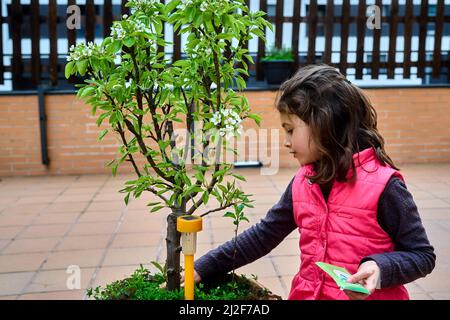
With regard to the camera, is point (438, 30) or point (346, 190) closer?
point (346, 190)

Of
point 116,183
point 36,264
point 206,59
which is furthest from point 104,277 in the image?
point 116,183

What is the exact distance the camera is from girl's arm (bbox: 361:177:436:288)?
1.28 m

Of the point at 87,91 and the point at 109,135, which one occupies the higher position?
the point at 87,91

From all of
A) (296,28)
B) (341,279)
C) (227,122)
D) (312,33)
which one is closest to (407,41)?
(312,33)

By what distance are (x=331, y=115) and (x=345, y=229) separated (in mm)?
313

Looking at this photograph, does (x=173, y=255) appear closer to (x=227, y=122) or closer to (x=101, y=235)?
(x=227, y=122)

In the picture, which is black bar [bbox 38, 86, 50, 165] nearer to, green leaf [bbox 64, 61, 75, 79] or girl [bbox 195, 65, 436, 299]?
green leaf [bbox 64, 61, 75, 79]

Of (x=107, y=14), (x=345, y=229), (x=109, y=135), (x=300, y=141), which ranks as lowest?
(x=109, y=135)

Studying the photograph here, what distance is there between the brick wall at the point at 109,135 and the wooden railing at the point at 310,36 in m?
0.34

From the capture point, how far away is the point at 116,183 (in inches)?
207

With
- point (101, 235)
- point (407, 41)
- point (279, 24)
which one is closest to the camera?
point (101, 235)

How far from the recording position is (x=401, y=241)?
1336mm

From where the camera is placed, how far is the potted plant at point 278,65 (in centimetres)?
573

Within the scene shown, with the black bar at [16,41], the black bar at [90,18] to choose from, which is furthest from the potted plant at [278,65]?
the black bar at [16,41]
